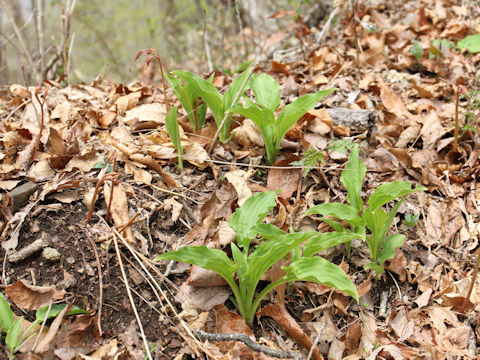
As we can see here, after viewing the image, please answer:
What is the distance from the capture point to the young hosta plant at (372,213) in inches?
70.3

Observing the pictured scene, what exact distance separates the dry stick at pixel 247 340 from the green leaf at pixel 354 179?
2.57ft

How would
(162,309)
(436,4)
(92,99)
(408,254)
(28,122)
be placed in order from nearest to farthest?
(162,309), (408,254), (28,122), (92,99), (436,4)

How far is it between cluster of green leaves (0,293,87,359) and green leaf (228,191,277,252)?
2.30ft

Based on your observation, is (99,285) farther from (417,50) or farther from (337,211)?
(417,50)

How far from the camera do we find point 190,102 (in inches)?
90.3

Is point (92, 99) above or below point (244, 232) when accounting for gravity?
above

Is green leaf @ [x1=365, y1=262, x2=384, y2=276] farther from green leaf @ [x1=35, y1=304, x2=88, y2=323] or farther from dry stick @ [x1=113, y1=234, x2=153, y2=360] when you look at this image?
green leaf @ [x1=35, y1=304, x2=88, y2=323]

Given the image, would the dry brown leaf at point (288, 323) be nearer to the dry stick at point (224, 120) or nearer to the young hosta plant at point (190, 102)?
the dry stick at point (224, 120)

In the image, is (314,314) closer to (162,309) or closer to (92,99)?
(162,309)

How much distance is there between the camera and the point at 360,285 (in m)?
1.89

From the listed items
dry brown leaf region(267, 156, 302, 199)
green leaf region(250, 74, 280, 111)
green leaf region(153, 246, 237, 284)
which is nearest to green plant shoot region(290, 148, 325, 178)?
dry brown leaf region(267, 156, 302, 199)

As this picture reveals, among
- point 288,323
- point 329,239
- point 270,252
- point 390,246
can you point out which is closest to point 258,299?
point 288,323

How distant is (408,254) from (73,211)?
1712mm

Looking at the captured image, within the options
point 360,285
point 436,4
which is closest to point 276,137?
point 360,285
